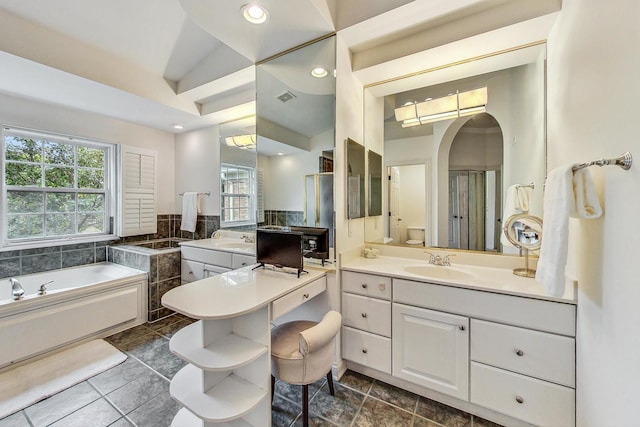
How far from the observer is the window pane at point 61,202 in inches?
117

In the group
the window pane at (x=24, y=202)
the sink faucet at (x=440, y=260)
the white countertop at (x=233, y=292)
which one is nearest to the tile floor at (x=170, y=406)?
the white countertop at (x=233, y=292)

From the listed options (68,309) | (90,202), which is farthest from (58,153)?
(68,309)

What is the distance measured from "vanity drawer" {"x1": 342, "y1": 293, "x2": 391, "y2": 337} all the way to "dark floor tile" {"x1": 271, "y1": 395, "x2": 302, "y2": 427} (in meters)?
0.63

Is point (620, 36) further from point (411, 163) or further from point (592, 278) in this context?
point (411, 163)

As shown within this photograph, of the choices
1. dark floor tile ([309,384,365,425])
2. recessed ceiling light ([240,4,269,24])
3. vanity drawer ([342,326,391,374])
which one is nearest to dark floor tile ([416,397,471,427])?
vanity drawer ([342,326,391,374])

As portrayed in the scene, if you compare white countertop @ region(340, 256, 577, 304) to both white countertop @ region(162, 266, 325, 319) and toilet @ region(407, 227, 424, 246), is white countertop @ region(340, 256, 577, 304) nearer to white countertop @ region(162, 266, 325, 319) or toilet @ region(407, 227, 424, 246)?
toilet @ region(407, 227, 424, 246)

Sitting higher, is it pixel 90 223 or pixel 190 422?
pixel 90 223

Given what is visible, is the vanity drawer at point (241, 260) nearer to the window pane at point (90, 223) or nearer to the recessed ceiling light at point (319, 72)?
the recessed ceiling light at point (319, 72)

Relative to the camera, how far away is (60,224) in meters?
3.05

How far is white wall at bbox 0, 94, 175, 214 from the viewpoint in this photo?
105 inches

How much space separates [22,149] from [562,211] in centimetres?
468

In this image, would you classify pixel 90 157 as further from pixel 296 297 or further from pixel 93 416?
pixel 296 297

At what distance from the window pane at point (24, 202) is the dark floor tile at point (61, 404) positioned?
221 cm

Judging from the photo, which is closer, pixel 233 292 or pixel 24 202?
pixel 233 292
